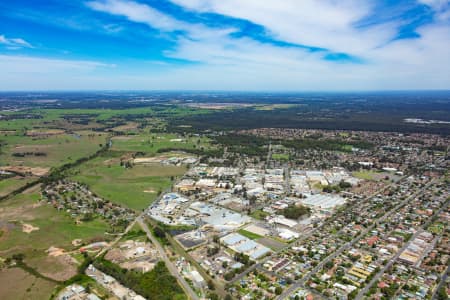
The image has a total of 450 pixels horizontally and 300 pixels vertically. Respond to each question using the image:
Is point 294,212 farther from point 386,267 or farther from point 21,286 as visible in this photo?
point 21,286

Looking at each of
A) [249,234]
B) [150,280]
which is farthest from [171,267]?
[249,234]

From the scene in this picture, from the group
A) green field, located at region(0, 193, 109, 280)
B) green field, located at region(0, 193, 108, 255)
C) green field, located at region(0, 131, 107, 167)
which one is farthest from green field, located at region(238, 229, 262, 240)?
green field, located at region(0, 131, 107, 167)

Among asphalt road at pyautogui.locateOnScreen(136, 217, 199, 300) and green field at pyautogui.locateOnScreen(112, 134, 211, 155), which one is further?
green field at pyautogui.locateOnScreen(112, 134, 211, 155)

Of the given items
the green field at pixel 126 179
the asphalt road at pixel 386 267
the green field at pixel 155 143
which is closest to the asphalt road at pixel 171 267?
the green field at pixel 126 179

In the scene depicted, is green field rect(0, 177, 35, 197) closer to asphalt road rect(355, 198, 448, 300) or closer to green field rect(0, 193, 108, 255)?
green field rect(0, 193, 108, 255)

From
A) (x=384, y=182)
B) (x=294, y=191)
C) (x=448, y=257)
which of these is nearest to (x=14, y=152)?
(x=294, y=191)

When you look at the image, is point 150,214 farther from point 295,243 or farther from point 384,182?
point 384,182
